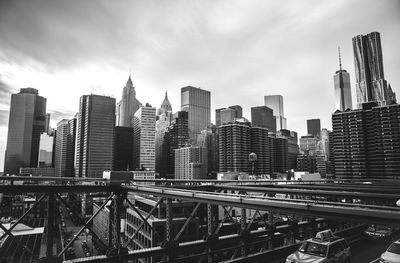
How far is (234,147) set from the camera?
545 feet

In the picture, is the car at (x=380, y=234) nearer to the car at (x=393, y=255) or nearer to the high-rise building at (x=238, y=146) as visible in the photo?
the car at (x=393, y=255)

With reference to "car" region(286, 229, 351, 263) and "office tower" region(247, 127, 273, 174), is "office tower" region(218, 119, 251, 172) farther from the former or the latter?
"car" region(286, 229, 351, 263)

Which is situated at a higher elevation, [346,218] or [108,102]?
[108,102]

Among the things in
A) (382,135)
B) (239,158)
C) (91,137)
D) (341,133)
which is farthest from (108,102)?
(382,135)

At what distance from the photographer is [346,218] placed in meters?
4.31

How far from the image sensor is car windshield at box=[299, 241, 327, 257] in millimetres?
11648

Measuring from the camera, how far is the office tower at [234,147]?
165 metres

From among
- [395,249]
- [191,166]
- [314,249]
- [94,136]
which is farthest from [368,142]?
[94,136]

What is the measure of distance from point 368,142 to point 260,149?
2582 inches

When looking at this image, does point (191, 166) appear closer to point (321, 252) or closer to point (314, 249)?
point (314, 249)

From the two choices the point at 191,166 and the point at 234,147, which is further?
the point at 191,166

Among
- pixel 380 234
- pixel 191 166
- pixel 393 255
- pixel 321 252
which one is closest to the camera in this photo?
pixel 321 252

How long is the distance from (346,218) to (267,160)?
626 feet

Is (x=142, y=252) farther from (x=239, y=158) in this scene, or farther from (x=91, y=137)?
(x=91, y=137)
